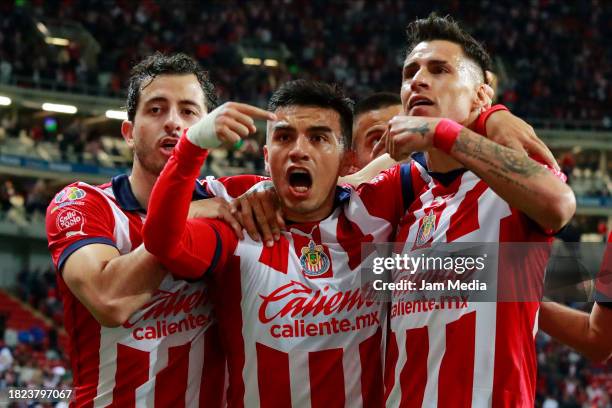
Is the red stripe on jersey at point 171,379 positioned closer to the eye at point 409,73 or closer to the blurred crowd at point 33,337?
the eye at point 409,73

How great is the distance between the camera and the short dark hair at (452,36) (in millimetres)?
4277

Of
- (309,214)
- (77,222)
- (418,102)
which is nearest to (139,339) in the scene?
(77,222)

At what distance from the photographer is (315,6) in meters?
37.0

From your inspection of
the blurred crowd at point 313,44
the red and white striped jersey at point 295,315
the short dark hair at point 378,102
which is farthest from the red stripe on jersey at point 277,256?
the blurred crowd at point 313,44

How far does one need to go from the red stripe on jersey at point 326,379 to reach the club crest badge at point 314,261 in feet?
1.24

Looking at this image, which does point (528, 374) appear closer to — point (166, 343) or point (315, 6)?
point (166, 343)

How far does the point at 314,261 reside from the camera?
4.12m

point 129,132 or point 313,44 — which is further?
point 313,44

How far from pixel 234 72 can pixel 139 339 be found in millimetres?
28540

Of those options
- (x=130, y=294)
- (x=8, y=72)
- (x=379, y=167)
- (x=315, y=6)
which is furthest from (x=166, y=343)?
(x=315, y=6)

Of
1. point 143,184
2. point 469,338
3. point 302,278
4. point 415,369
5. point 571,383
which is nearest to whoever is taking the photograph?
point 469,338

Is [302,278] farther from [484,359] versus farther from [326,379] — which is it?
[484,359]

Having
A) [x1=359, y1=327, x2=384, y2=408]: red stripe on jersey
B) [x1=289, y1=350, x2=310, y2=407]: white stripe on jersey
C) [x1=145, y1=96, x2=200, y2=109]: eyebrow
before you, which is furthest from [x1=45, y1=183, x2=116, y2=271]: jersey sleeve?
[x1=359, y1=327, x2=384, y2=408]: red stripe on jersey

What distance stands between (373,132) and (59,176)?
2287 cm
